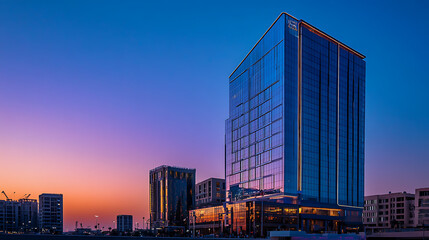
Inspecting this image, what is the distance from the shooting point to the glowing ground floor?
130 meters

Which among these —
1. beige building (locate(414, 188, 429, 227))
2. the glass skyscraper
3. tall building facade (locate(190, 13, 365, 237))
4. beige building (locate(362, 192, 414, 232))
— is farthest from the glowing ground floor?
beige building (locate(362, 192, 414, 232))

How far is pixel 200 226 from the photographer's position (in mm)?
177125

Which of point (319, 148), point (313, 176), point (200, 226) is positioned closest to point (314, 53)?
point (319, 148)

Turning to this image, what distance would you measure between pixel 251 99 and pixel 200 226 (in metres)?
63.6

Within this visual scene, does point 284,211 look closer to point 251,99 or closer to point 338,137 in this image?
point 338,137

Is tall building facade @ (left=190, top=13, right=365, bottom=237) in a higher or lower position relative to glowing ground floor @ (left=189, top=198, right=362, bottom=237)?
higher

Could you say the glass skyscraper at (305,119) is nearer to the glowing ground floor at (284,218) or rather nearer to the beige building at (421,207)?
the glowing ground floor at (284,218)

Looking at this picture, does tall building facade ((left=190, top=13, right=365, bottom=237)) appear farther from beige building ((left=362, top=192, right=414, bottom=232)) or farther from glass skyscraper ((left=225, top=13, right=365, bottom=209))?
beige building ((left=362, top=192, right=414, bottom=232))

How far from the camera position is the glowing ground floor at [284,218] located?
130m

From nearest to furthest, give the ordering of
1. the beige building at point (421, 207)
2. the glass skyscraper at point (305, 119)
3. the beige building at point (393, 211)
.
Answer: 1. the glass skyscraper at point (305, 119)
2. the beige building at point (421, 207)
3. the beige building at point (393, 211)

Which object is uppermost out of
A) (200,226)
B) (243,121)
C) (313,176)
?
(243,121)

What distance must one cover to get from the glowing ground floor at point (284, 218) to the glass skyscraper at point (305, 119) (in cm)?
374

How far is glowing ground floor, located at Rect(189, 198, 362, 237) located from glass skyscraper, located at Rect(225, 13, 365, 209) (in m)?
3.74

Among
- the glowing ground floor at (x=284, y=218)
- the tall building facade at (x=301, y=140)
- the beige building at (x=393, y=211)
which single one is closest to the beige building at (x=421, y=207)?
the beige building at (x=393, y=211)
